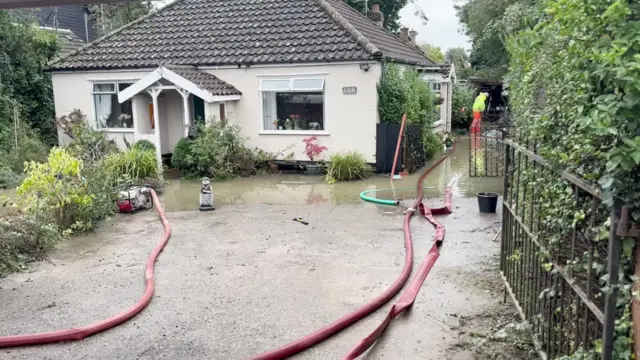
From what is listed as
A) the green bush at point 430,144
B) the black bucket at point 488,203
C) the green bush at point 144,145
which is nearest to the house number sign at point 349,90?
the green bush at point 430,144

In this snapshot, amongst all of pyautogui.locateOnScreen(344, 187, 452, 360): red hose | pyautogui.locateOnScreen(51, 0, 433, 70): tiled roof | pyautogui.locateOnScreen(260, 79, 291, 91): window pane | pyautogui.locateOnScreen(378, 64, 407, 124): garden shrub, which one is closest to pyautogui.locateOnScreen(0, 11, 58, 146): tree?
pyautogui.locateOnScreen(51, 0, 433, 70): tiled roof

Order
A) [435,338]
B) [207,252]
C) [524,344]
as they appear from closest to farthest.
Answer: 1. [524,344]
2. [435,338]
3. [207,252]

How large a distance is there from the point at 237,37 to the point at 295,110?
113 inches

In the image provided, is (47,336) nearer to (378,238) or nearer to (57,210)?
(57,210)

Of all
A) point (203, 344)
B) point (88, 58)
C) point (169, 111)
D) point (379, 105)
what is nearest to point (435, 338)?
point (203, 344)

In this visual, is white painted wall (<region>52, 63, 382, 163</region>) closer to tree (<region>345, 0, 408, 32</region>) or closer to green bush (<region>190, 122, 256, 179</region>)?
green bush (<region>190, 122, 256, 179</region>)

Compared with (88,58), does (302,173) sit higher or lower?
lower

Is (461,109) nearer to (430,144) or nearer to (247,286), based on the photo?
(430,144)

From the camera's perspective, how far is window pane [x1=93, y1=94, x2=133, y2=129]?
1579 centimetres

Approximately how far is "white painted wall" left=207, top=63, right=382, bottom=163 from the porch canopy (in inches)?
17.9

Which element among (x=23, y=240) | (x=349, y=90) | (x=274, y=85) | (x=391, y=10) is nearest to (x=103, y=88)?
(x=274, y=85)

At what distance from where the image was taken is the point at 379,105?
1366 cm

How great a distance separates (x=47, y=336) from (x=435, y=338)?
3.39m

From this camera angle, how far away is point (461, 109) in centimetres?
2472
